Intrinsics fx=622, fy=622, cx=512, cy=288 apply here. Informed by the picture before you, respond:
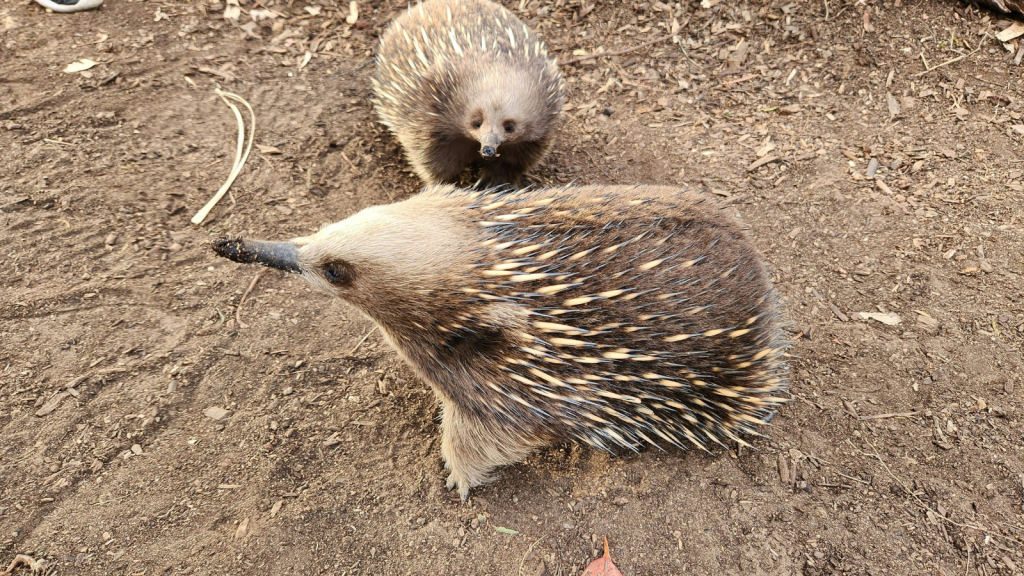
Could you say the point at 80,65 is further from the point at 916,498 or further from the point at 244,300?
the point at 916,498

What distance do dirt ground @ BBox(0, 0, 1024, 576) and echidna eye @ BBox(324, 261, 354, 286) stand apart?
0.85 metres

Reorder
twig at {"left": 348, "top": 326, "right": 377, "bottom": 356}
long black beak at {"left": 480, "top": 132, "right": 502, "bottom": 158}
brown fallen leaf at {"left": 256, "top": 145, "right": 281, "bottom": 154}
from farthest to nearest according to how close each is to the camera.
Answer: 1. brown fallen leaf at {"left": 256, "top": 145, "right": 281, "bottom": 154}
2. long black beak at {"left": 480, "top": 132, "right": 502, "bottom": 158}
3. twig at {"left": 348, "top": 326, "right": 377, "bottom": 356}

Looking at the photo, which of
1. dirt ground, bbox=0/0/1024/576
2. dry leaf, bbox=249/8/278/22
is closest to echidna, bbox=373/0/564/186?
A: dirt ground, bbox=0/0/1024/576

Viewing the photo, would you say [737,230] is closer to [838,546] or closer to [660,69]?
[838,546]

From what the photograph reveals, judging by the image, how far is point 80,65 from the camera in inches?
166

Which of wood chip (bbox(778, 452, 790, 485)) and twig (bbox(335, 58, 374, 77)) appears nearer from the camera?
wood chip (bbox(778, 452, 790, 485))

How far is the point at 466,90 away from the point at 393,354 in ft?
5.23

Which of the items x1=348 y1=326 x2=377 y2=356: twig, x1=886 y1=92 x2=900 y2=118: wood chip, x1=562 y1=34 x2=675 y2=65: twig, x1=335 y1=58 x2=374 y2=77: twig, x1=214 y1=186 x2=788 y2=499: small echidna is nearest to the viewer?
x1=214 y1=186 x2=788 y2=499: small echidna

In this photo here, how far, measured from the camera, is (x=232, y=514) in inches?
103

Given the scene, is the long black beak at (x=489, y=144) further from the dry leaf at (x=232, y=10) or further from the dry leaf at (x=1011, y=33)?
the dry leaf at (x=1011, y=33)

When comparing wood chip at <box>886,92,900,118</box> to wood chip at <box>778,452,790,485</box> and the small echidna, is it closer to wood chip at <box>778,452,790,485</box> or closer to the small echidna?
the small echidna

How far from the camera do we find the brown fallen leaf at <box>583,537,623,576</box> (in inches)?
99.7

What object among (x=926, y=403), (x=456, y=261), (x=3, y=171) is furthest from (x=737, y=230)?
(x=3, y=171)

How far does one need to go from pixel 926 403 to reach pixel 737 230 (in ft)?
4.45
